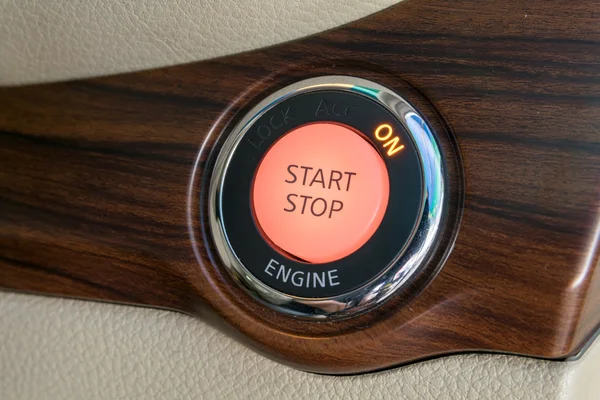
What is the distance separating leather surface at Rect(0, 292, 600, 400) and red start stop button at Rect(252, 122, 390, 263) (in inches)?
3.8

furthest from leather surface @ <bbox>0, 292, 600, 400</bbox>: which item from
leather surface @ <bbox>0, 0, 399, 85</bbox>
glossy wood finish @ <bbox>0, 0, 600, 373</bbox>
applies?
leather surface @ <bbox>0, 0, 399, 85</bbox>

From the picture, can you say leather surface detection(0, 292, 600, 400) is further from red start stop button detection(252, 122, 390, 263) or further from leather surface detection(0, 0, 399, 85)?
leather surface detection(0, 0, 399, 85)

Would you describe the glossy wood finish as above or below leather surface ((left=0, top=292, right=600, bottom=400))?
above

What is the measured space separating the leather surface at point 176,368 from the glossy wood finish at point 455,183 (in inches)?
0.6

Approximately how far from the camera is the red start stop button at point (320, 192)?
1.53ft

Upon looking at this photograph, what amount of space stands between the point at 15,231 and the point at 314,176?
0.26 m

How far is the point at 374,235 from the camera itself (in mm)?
463

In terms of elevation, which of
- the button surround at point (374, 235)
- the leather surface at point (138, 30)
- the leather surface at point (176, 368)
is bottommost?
the leather surface at point (176, 368)

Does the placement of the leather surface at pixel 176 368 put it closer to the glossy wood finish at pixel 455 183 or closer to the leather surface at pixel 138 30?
the glossy wood finish at pixel 455 183

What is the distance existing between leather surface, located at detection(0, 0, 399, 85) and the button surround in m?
0.06

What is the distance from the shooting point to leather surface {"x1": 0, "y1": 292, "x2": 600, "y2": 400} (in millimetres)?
449

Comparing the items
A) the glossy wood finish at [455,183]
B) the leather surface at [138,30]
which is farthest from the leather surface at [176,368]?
the leather surface at [138,30]

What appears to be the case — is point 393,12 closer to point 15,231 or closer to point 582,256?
point 582,256

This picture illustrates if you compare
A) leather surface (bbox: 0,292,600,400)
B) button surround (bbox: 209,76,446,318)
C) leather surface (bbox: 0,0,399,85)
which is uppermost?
leather surface (bbox: 0,0,399,85)
